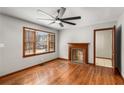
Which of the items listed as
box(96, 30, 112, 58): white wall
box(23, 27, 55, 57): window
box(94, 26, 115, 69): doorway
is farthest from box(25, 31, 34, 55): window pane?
box(96, 30, 112, 58): white wall

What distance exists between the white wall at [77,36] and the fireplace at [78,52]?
0.93 feet

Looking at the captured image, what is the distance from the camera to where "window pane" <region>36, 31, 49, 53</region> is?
17.9 feet

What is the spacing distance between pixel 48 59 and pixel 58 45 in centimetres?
155

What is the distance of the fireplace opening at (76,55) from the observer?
20.9 ft

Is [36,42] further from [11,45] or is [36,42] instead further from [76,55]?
[76,55]

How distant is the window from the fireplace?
1262 millimetres

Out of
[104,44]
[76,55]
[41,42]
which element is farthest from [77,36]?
[41,42]

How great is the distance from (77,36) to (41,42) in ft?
7.55

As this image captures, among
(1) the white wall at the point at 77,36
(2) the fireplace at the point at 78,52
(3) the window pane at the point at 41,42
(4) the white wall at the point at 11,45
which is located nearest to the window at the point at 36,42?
(3) the window pane at the point at 41,42

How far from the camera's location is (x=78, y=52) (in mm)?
6484

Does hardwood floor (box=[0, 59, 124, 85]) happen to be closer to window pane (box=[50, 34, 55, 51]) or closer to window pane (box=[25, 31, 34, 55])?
window pane (box=[25, 31, 34, 55])

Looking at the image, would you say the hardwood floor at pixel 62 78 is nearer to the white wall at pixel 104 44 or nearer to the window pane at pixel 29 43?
the window pane at pixel 29 43
